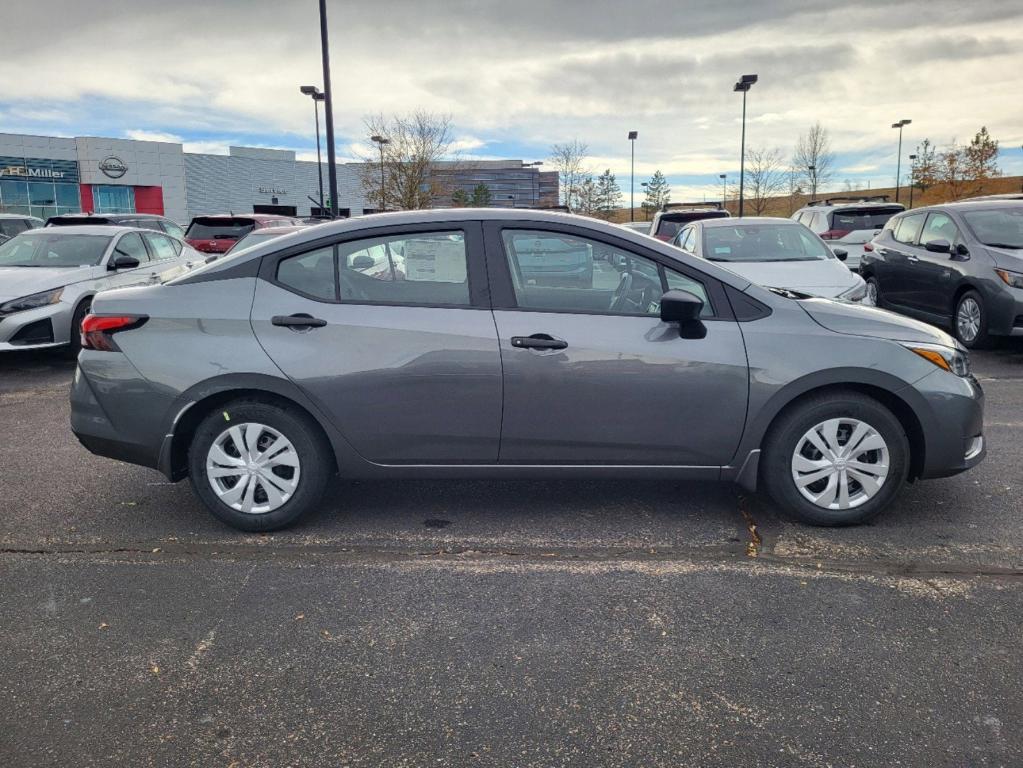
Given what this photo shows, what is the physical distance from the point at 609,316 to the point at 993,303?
22.4ft

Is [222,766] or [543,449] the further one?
[543,449]

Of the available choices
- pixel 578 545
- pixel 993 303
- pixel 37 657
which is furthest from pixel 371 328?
pixel 993 303

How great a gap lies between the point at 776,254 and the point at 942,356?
623cm

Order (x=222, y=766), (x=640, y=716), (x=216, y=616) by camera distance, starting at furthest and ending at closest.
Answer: (x=216, y=616)
(x=640, y=716)
(x=222, y=766)

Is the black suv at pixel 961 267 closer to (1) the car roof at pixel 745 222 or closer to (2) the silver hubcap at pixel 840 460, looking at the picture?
(1) the car roof at pixel 745 222

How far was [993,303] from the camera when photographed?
9203 millimetres

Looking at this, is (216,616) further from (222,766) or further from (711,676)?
(711,676)

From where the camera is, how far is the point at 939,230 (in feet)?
34.1

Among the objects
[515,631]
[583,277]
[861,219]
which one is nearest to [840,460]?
[583,277]

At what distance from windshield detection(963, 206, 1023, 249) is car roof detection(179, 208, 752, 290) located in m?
6.72

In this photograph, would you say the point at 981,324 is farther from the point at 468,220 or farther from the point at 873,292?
the point at 468,220

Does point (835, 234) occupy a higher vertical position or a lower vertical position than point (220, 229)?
lower

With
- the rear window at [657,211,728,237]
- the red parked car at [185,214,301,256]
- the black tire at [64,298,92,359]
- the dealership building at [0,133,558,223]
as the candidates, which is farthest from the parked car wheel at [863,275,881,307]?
the dealership building at [0,133,558,223]

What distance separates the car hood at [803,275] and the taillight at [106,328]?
22.0ft
